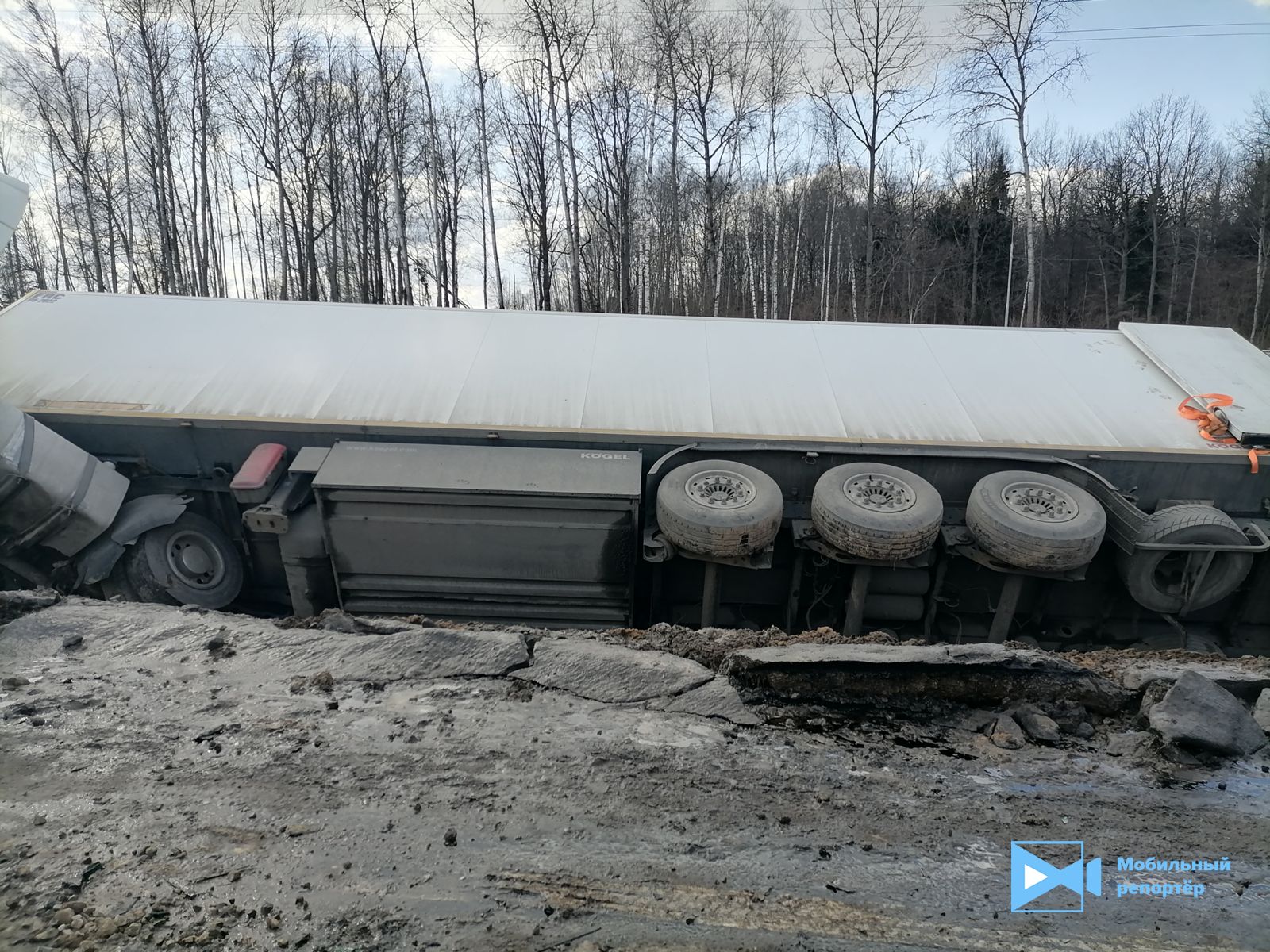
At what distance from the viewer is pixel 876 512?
4.83m

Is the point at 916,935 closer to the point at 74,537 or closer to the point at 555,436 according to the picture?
the point at 555,436

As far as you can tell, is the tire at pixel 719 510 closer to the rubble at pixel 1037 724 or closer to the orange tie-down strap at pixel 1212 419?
the rubble at pixel 1037 724

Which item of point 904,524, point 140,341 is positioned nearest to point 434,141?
point 140,341

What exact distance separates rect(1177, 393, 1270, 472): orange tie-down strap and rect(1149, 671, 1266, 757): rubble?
10.7 ft

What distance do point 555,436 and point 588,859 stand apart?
3528 millimetres

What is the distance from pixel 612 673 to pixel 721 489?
1.95 metres

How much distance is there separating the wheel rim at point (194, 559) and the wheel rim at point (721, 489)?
389 centimetres

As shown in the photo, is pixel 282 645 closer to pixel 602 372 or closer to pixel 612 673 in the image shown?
pixel 612 673

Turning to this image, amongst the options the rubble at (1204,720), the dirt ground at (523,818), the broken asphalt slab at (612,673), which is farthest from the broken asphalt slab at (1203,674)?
the broken asphalt slab at (612,673)

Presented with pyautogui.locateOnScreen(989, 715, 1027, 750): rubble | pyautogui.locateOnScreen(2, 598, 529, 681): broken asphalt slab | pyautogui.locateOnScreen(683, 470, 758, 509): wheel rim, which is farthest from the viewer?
pyautogui.locateOnScreen(683, 470, 758, 509): wheel rim

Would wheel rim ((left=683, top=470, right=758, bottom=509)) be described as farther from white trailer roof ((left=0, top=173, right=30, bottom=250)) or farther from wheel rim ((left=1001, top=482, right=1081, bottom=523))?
white trailer roof ((left=0, top=173, right=30, bottom=250))

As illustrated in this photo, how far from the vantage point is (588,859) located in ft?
7.47

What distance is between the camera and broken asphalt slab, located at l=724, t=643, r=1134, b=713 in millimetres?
3227

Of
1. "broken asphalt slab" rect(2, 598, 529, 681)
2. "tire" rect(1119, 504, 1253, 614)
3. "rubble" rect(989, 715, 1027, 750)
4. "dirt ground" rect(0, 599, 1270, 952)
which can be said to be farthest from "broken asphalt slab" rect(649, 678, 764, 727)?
"tire" rect(1119, 504, 1253, 614)
